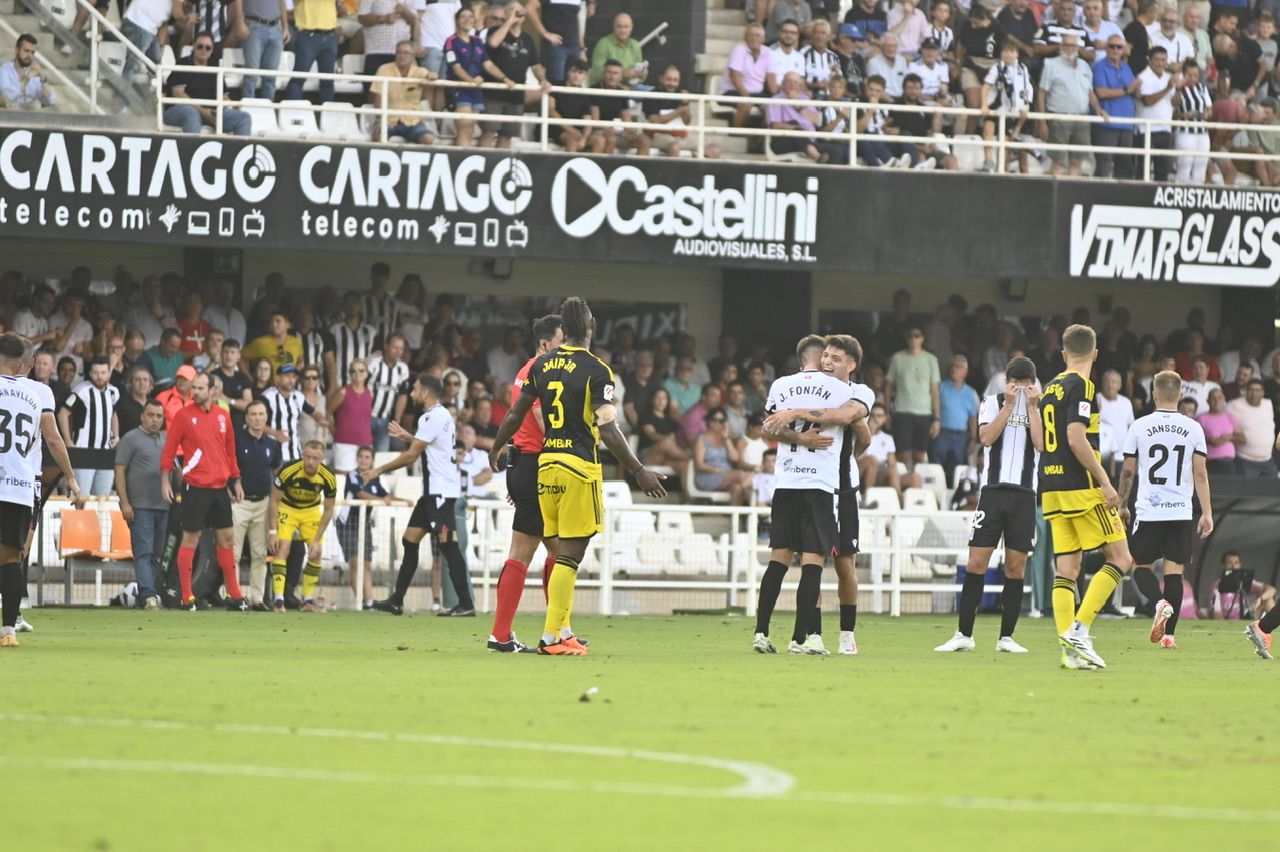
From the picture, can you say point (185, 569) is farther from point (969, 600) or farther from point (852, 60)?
point (852, 60)

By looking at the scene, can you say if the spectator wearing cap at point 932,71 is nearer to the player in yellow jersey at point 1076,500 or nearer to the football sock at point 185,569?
the football sock at point 185,569

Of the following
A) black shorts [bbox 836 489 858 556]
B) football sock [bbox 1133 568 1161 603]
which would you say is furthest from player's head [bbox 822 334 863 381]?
football sock [bbox 1133 568 1161 603]

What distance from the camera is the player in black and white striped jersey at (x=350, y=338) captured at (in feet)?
79.0

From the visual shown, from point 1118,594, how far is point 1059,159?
6827mm

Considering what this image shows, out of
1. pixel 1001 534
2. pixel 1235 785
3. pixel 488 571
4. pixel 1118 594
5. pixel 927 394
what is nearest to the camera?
pixel 1235 785

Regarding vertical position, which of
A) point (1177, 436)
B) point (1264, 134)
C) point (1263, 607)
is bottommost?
point (1263, 607)

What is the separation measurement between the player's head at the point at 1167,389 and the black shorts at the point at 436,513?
642 cm

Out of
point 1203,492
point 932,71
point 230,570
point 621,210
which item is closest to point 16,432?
point 230,570

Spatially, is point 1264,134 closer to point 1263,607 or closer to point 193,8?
point 1263,607

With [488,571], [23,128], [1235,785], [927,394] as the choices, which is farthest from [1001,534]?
[23,128]

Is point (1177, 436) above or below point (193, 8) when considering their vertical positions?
below

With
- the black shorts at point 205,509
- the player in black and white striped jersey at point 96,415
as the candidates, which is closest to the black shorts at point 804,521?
the black shorts at point 205,509

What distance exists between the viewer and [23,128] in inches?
877

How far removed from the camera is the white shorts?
22.8 metres
